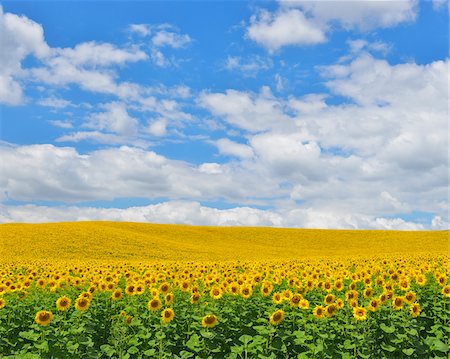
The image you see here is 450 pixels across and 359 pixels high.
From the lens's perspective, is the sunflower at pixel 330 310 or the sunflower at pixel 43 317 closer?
the sunflower at pixel 43 317

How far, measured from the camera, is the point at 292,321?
1027 cm

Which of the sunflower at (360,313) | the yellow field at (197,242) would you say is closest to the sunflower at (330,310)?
the sunflower at (360,313)

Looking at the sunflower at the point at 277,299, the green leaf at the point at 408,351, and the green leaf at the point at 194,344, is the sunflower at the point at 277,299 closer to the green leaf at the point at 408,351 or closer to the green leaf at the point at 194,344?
the green leaf at the point at 194,344

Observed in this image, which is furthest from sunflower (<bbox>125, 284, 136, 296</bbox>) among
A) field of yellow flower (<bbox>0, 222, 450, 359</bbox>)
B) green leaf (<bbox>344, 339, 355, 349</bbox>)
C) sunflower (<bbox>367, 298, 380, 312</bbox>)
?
sunflower (<bbox>367, 298, 380, 312</bbox>)

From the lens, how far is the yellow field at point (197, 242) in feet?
143

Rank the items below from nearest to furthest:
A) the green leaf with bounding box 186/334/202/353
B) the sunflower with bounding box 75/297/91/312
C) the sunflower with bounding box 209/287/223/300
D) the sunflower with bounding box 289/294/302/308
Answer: the green leaf with bounding box 186/334/202/353 < the sunflower with bounding box 289/294/302/308 < the sunflower with bounding box 75/297/91/312 < the sunflower with bounding box 209/287/223/300

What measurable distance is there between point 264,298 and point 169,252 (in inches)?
1366

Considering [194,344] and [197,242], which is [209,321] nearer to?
[194,344]

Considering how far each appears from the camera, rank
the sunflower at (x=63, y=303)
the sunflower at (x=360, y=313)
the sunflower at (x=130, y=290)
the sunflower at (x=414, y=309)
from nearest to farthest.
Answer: the sunflower at (x=360, y=313) < the sunflower at (x=414, y=309) < the sunflower at (x=63, y=303) < the sunflower at (x=130, y=290)

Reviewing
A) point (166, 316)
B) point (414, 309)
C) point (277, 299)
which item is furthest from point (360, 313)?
point (166, 316)

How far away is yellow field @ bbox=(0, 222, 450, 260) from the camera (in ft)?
143

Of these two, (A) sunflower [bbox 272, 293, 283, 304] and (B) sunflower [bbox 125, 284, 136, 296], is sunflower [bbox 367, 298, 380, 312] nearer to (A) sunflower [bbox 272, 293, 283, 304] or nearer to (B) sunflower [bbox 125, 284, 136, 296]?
(A) sunflower [bbox 272, 293, 283, 304]

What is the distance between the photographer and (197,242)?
5953 centimetres

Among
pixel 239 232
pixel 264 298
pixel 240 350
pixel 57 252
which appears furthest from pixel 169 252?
pixel 240 350
